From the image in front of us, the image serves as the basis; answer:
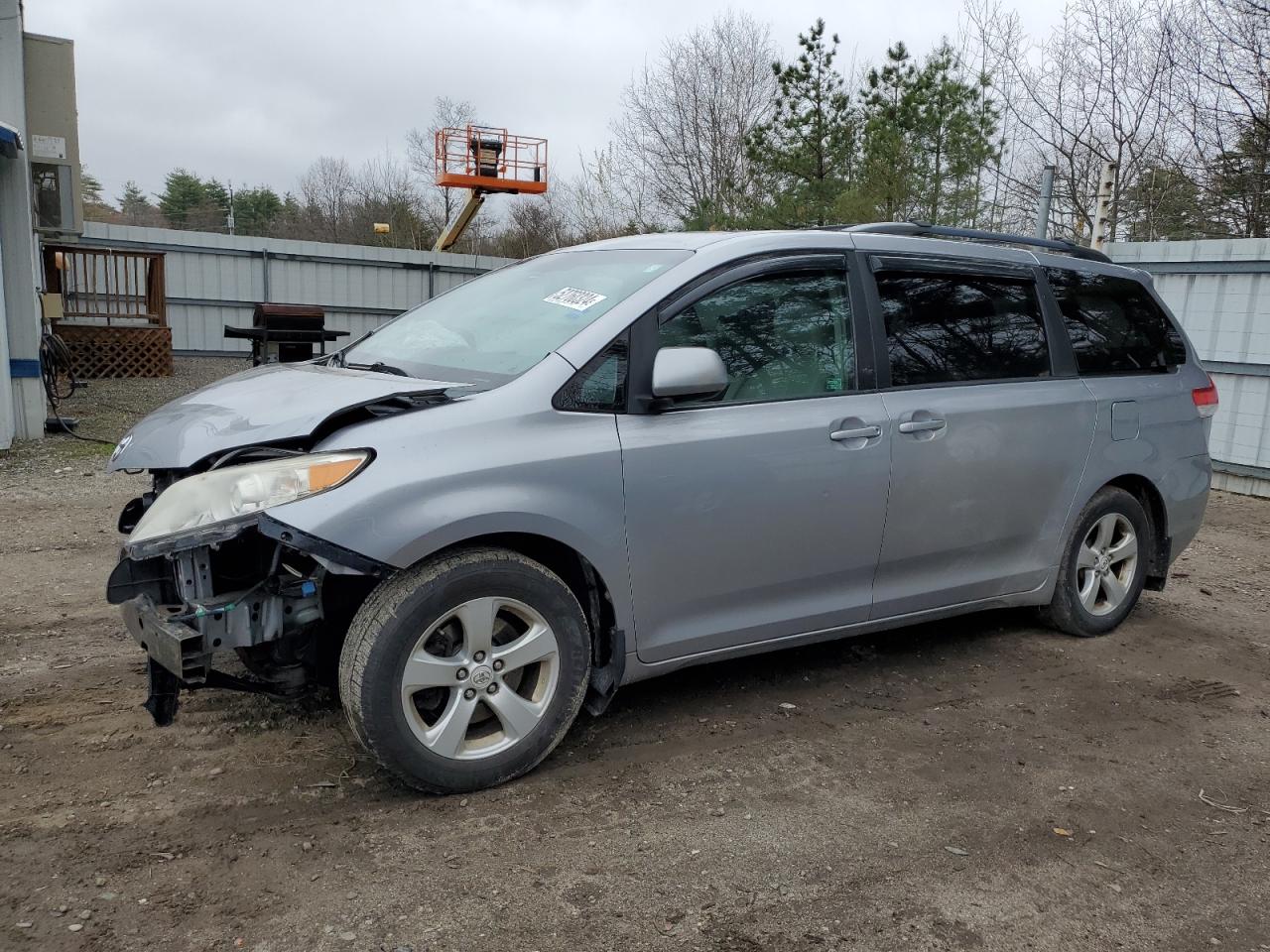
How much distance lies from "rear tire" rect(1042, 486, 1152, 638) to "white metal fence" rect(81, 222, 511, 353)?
18347mm

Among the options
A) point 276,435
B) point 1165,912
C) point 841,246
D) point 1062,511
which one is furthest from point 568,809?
point 1062,511

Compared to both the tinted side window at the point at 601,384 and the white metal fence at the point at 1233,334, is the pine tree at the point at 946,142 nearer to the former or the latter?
the white metal fence at the point at 1233,334

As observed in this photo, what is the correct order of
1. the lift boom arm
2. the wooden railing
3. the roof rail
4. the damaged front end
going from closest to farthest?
the damaged front end → the roof rail → the wooden railing → the lift boom arm

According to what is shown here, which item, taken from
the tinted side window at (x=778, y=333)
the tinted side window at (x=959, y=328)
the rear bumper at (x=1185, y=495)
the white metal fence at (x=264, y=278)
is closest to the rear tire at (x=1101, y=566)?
the rear bumper at (x=1185, y=495)

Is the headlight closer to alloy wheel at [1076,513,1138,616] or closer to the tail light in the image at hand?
alloy wheel at [1076,513,1138,616]

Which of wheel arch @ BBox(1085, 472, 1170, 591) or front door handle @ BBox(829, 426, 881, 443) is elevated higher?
front door handle @ BBox(829, 426, 881, 443)

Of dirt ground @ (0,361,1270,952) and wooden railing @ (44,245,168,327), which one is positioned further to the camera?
wooden railing @ (44,245,168,327)

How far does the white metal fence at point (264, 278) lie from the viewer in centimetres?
2033

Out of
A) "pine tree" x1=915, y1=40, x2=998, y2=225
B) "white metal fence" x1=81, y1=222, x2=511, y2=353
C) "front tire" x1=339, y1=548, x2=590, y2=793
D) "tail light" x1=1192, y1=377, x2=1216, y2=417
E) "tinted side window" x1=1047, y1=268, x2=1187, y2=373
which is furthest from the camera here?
"white metal fence" x1=81, y1=222, x2=511, y2=353

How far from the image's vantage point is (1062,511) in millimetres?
4570

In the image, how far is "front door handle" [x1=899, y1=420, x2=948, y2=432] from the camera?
12.9 feet

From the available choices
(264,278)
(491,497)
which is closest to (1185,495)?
(491,497)

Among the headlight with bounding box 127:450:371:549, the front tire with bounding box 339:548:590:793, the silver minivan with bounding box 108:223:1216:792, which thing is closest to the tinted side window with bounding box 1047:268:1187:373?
the silver minivan with bounding box 108:223:1216:792

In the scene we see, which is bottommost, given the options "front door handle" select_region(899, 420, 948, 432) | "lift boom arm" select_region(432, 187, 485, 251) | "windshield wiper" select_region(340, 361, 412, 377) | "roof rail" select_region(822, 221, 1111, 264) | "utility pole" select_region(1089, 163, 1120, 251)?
"front door handle" select_region(899, 420, 948, 432)
